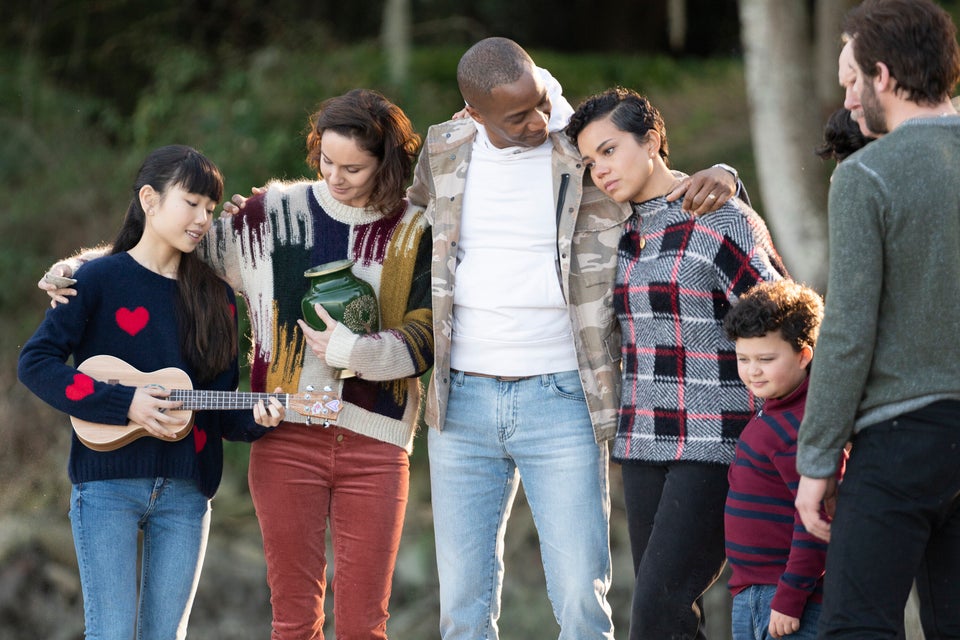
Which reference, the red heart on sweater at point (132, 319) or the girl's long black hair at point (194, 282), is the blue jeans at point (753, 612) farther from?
the red heart on sweater at point (132, 319)

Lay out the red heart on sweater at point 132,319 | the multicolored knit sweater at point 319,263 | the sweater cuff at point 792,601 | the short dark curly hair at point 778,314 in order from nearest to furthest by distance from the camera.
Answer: the sweater cuff at point 792,601 → the short dark curly hair at point 778,314 → the red heart on sweater at point 132,319 → the multicolored knit sweater at point 319,263

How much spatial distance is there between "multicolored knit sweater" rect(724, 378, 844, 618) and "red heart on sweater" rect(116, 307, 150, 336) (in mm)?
1682

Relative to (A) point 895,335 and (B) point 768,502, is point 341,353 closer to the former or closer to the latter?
(B) point 768,502

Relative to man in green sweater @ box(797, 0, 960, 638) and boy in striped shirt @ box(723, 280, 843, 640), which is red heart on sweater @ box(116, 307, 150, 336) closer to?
boy in striped shirt @ box(723, 280, 843, 640)

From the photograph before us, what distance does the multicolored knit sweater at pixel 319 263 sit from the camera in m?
3.47

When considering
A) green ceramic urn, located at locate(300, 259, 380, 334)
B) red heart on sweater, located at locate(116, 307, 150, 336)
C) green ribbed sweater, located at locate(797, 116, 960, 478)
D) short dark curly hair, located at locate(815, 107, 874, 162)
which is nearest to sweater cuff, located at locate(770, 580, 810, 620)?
green ribbed sweater, located at locate(797, 116, 960, 478)

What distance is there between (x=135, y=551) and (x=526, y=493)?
3.65 ft

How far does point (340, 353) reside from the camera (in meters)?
3.34

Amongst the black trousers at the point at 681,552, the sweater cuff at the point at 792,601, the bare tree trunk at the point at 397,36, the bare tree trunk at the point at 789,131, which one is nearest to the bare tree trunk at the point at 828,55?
the bare tree trunk at the point at 789,131

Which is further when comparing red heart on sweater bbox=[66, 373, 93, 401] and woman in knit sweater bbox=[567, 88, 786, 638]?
red heart on sweater bbox=[66, 373, 93, 401]

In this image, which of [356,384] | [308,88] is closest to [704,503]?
[356,384]

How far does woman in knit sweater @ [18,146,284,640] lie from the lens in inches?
127

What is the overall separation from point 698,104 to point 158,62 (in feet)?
15.9

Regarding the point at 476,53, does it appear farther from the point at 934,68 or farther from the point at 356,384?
the point at 934,68
